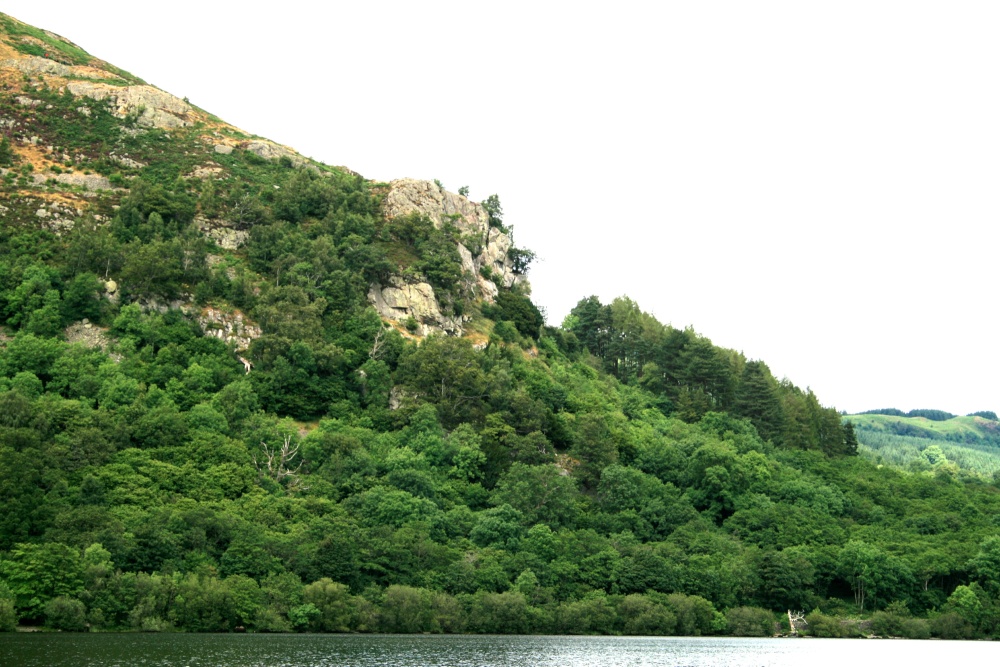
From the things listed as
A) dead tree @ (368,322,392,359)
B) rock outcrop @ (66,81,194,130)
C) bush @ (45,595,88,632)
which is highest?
rock outcrop @ (66,81,194,130)

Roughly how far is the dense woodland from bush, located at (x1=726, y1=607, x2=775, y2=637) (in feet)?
1.62

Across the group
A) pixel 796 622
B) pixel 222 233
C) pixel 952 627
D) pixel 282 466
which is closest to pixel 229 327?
pixel 222 233

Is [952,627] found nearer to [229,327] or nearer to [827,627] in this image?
[827,627]

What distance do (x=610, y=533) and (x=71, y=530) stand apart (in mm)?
55035

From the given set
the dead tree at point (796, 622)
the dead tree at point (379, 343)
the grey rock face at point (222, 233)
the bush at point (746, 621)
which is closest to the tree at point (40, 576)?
the dead tree at point (379, 343)

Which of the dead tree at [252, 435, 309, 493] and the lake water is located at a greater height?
the dead tree at [252, 435, 309, 493]

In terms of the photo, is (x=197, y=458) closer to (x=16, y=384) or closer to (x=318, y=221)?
(x=16, y=384)

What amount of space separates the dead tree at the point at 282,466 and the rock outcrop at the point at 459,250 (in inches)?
1480

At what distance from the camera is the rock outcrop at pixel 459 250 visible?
14388 cm

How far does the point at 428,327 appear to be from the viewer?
469 feet

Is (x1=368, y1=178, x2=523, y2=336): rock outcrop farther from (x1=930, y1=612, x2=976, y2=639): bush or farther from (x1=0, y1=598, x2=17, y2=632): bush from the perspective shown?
(x1=0, y1=598, x2=17, y2=632): bush

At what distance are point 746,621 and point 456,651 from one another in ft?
126

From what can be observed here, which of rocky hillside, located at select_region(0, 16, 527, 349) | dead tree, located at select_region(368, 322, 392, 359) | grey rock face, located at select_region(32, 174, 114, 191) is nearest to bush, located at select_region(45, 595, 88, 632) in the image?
rocky hillside, located at select_region(0, 16, 527, 349)

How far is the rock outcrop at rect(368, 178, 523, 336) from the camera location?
14388 centimetres
